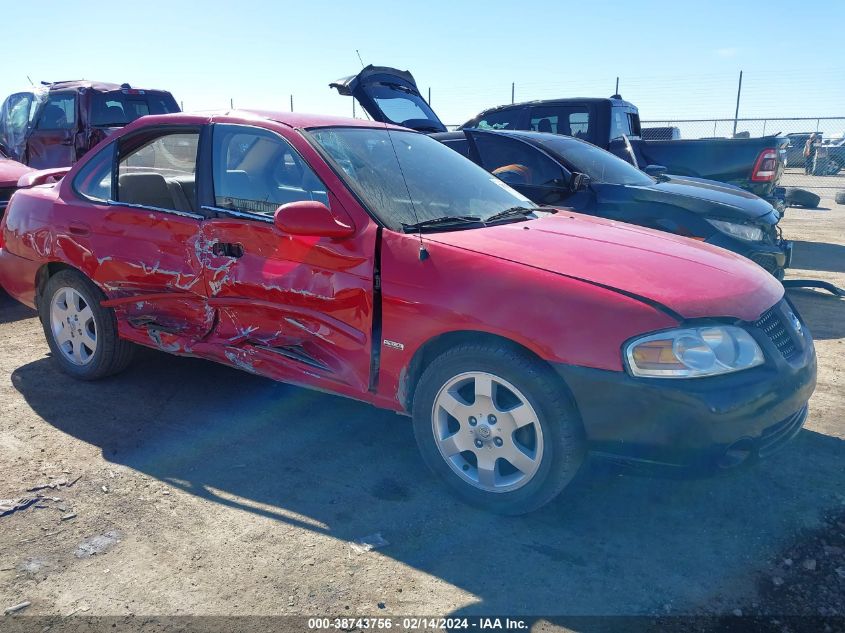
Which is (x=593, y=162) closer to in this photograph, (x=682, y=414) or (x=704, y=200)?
(x=704, y=200)

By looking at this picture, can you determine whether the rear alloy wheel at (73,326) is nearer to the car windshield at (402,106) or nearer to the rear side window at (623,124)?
the car windshield at (402,106)

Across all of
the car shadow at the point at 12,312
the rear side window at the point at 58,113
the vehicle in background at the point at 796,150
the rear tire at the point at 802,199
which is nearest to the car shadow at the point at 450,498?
the car shadow at the point at 12,312

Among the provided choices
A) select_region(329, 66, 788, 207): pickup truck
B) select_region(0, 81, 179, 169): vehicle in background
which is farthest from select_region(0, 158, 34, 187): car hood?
select_region(329, 66, 788, 207): pickup truck

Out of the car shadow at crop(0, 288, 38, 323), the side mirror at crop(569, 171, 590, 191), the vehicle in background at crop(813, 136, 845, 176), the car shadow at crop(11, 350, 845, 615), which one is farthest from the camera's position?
the vehicle in background at crop(813, 136, 845, 176)

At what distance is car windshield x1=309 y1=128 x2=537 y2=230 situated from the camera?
134 inches

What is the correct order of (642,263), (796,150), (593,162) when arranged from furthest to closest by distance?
(796,150) < (593,162) < (642,263)

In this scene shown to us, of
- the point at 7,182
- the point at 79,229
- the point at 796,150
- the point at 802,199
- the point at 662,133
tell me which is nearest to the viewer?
the point at 79,229

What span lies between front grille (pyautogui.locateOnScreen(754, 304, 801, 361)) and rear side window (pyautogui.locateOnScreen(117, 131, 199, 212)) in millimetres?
3027

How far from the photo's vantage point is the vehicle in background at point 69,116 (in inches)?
384

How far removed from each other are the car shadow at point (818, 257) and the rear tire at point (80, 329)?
24.2 ft

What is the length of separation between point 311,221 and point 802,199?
1544 cm

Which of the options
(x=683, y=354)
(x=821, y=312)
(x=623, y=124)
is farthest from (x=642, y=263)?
(x=623, y=124)

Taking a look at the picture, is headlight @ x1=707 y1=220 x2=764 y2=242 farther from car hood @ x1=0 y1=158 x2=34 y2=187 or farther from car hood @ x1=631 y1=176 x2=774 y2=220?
car hood @ x1=0 y1=158 x2=34 y2=187

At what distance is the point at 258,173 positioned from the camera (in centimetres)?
367
